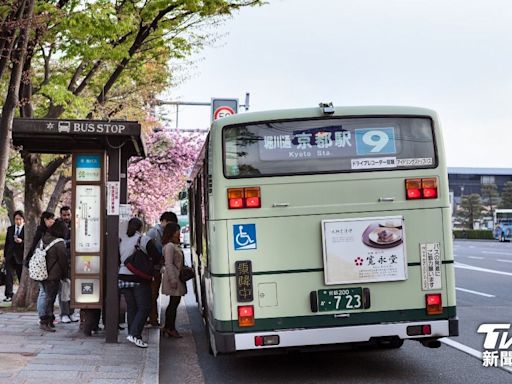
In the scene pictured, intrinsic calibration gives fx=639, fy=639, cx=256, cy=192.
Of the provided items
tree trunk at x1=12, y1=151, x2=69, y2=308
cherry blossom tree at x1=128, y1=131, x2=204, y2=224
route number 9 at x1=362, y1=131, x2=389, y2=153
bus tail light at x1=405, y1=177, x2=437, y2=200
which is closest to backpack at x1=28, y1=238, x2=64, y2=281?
tree trunk at x1=12, y1=151, x2=69, y2=308

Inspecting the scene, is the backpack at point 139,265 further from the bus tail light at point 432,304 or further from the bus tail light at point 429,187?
the bus tail light at point 429,187

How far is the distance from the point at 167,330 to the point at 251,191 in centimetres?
445

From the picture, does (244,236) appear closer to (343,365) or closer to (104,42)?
(343,365)

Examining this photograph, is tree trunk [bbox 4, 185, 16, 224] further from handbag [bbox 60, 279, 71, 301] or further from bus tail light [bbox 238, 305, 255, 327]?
bus tail light [bbox 238, 305, 255, 327]

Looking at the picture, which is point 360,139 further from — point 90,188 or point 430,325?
point 90,188

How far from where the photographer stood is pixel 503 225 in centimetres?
5672

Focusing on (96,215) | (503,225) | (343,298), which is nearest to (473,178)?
(503,225)

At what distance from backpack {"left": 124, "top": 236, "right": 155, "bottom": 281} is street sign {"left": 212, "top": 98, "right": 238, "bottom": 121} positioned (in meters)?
7.26

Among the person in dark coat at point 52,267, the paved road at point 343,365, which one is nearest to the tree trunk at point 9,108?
the person in dark coat at point 52,267

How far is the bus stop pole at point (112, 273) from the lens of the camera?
8.71 metres

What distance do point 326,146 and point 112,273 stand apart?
380cm

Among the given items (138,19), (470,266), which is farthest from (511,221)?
(138,19)

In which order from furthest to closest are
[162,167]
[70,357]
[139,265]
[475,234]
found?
[475,234] → [162,167] → [139,265] → [70,357]

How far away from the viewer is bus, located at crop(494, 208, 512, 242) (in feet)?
184
